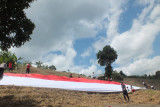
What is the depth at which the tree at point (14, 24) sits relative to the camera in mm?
8542

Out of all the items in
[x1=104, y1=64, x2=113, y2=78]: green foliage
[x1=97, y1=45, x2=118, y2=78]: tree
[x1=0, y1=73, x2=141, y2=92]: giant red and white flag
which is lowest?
[x1=0, y1=73, x2=141, y2=92]: giant red and white flag

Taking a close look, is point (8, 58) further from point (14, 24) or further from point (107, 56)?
point (107, 56)

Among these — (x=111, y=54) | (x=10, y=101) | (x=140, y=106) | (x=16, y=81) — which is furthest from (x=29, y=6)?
(x=111, y=54)

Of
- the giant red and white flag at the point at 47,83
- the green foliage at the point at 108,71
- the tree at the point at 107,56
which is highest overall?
the tree at the point at 107,56

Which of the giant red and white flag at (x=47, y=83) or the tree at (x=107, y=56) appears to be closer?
the giant red and white flag at (x=47, y=83)

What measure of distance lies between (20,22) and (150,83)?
52925mm

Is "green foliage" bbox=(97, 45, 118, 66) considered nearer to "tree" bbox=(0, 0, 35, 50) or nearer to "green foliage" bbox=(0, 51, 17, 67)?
"green foliage" bbox=(0, 51, 17, 67)

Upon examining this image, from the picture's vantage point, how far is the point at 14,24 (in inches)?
372

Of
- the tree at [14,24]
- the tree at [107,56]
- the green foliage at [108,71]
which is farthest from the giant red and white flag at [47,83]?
the tree at [107,56]

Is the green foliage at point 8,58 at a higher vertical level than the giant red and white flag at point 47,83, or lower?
higher

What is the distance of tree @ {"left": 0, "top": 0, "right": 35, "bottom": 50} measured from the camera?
854 centimetres

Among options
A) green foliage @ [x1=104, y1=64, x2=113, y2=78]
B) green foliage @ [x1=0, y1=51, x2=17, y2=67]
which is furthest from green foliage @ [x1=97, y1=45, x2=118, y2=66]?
green foliage @ [x1=0, y1=51, x2=17, y2=67]

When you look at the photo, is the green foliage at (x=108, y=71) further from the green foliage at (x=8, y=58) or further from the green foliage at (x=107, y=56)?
the green foliage at (x=8, y=58)

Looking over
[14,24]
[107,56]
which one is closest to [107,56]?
[107,56]
